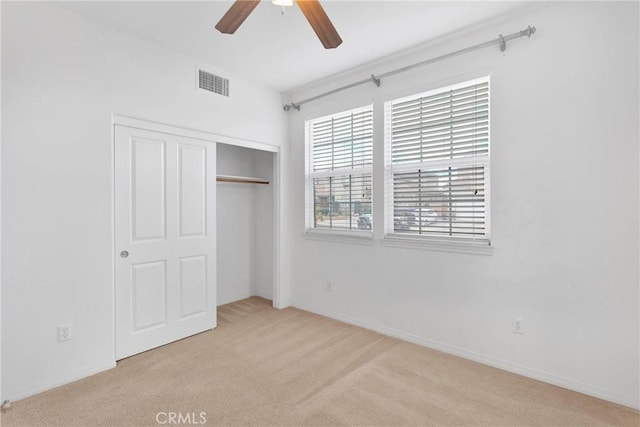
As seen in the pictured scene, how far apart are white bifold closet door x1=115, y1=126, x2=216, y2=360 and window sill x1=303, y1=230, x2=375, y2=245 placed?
1146 millimetres

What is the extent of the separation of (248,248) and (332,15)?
10.3 feet

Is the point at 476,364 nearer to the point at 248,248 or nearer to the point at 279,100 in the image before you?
the point at 248,248

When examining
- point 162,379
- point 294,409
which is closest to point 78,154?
point 162,379

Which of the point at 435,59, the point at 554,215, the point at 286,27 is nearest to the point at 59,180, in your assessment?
the point at 286,27

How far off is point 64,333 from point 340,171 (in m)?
2.84

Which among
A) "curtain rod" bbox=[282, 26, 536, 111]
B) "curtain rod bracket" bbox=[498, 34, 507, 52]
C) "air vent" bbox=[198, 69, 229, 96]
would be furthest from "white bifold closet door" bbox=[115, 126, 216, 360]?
"curtain rod bracket" bbox=[498, 34, 507, 52]

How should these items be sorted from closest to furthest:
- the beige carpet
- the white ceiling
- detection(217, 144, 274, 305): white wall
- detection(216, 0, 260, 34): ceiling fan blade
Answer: detection(216, 0, 260, 34): ceiling fan blade
the beige carpet
the white ceiling
detection(217, 144, 274, 305): white wall

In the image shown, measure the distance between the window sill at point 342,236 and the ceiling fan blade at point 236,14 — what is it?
2.25 m

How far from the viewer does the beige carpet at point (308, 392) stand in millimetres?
2023

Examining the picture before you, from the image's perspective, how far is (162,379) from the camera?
8.09 feet

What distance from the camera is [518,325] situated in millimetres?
2533

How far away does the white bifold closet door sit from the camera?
280cm

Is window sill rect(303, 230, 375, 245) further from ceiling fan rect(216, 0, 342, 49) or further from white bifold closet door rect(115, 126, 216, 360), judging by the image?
ceiling fan rect(216, 0, 342, 49)

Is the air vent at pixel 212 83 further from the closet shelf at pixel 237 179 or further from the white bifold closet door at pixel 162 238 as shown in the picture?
the closet shelf at pixel 237 179
